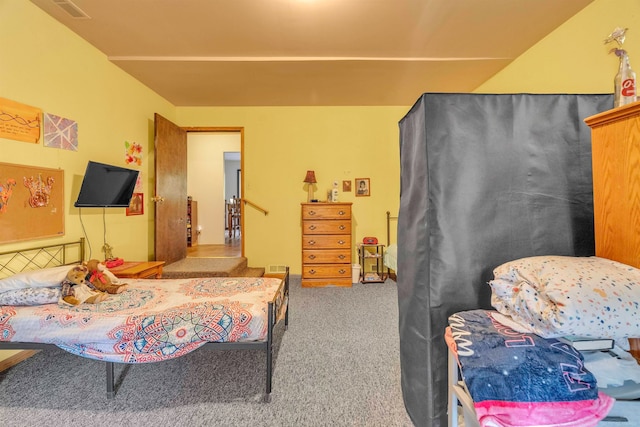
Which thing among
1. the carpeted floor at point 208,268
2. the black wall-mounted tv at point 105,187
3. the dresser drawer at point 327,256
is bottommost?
the carpeted floor at point 208,268

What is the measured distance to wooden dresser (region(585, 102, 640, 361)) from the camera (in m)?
0.92

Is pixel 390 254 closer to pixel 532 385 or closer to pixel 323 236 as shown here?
pixel 323 236

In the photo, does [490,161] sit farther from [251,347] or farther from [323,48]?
[323,48]

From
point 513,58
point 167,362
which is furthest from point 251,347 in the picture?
point 513,58

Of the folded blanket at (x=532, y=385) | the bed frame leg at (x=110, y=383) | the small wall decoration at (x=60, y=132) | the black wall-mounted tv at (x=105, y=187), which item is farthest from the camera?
the black wall-mounted tv at (x=105, y=187)

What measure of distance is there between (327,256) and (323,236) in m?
0.31

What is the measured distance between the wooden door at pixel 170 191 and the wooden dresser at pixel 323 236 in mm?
1937

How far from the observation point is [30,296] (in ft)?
5.94

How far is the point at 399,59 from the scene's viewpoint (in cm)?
303

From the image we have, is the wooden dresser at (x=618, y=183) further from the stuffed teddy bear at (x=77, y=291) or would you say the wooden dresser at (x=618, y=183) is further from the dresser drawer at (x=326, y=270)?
the dresser drawer at (x=326, y=270)

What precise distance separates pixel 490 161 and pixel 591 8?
2217mm

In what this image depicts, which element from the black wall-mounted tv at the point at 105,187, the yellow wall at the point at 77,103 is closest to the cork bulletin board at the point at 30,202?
the yellow wall at the point at 77,103

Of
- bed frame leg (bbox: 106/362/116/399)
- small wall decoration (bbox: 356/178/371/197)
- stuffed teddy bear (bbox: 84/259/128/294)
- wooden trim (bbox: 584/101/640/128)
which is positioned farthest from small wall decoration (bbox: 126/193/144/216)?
wooden trim (bbox: 584/101/640/128)

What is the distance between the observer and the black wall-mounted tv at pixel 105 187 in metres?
2.57
